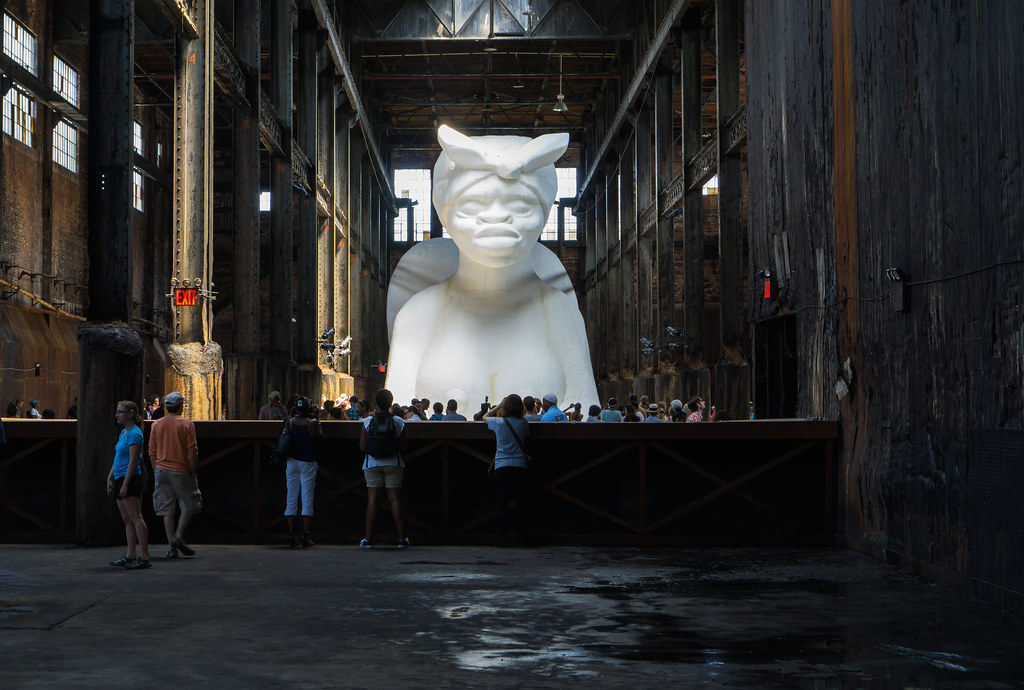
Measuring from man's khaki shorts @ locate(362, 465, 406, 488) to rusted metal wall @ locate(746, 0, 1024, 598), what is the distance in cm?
375

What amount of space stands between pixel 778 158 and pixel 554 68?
Answer: 2896 cm

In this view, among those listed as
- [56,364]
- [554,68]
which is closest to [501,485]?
[56,364]

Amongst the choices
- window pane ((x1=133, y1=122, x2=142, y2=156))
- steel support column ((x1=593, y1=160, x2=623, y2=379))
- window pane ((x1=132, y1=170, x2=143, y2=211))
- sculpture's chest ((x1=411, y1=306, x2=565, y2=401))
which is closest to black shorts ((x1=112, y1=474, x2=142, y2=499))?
sculpture's chest ((x1=411, y1=306, x2=565, y2=401))

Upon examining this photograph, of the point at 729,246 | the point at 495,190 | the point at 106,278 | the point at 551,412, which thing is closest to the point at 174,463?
the point at 106,278

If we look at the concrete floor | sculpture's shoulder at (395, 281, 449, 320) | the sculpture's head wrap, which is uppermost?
the sculpture's head wrap

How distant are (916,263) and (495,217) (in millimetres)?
5660

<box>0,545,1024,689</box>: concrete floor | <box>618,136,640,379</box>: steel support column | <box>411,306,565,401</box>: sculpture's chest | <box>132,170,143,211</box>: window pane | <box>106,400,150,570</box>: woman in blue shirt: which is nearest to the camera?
<box>0,545,1024,689</box>: concrete floor

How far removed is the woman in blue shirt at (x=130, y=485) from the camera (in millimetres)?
8400

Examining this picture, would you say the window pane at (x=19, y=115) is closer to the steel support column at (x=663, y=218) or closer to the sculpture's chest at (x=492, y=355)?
the sculpture's chest at (x=492, y=355)

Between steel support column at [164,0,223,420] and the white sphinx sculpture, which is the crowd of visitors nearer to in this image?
the white sphinx sculpture

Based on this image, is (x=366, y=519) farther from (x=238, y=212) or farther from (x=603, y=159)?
(x=603, y=159)

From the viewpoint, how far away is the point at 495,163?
12422mm

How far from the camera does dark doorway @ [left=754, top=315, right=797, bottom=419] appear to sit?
503 inches

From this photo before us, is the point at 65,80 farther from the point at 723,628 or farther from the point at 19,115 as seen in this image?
the point at 723,628
